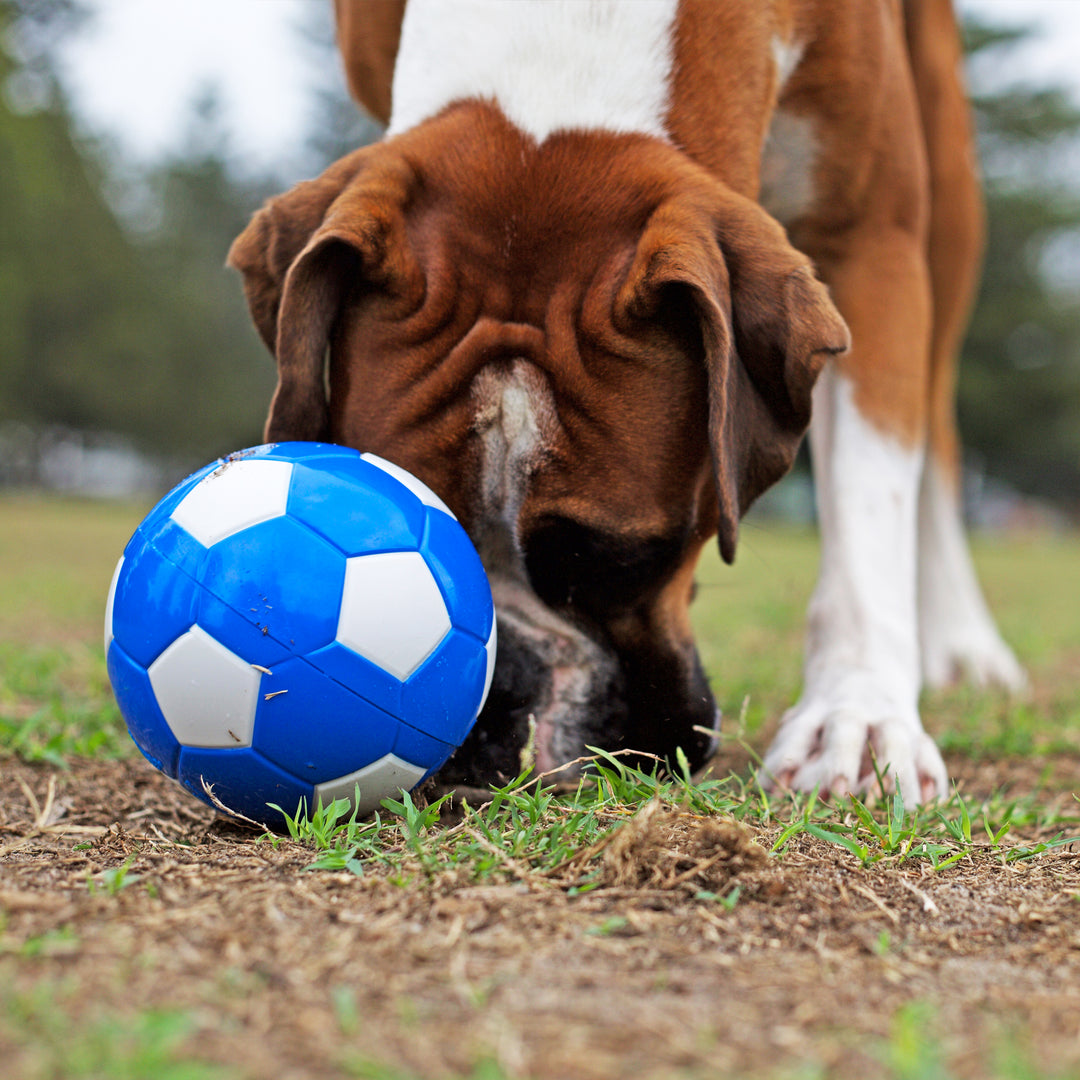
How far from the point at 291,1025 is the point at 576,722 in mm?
1201

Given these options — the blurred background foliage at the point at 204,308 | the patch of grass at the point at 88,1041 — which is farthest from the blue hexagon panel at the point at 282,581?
the blurred background foliage at the point at 204,308

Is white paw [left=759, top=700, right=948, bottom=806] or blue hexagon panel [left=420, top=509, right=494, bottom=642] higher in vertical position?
blue hexagon panel [left=420, top=509, right=494, bottom=642]

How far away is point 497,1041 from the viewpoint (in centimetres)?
112

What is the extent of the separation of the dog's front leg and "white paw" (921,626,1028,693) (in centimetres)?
124

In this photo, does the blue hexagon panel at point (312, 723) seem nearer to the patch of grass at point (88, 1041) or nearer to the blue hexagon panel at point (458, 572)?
the blue hexagon panel at point (458, 572)

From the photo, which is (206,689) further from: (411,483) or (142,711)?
(411,483)

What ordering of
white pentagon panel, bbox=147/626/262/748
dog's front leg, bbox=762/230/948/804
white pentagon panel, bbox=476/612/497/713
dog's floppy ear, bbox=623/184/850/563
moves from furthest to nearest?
dog's front leg, bbox=762/230/948/804 → dog's floppy ear, bbox=623/184/850/563 → white pentagon panel, bbox=476/612/497/713 → white pentagon panel, bbox=147/626/262/748

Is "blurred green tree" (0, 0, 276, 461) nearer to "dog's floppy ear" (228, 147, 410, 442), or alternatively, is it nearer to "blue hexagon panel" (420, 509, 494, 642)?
"dog's floppy ear" (228, 147, 410, 442)

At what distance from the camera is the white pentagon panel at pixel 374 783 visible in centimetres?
195

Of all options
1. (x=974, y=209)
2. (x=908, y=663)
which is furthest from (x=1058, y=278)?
(x=908, y=663)

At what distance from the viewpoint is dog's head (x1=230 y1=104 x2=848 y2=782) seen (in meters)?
2.31

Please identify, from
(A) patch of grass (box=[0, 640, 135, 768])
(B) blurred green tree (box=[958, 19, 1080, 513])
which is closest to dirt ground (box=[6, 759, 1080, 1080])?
(A) patch of grass (box=[0, 640, 135, 768])

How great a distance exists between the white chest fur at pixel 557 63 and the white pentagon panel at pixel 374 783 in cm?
136

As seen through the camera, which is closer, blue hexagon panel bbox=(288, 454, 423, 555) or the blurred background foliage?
blue hexagon panel bbox=(288, 454, 423, 555)
